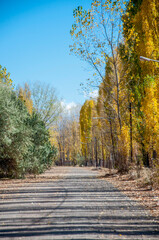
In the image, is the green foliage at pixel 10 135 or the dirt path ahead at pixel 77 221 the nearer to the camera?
the dirt path ahead at pixel 77 221

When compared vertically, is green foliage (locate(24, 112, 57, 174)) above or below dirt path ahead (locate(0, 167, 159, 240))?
above

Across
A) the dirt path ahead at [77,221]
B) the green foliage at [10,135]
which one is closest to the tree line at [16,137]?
the green foliage at [10,135]

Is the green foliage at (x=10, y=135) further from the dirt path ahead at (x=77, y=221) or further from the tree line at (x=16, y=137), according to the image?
the dirt path ahead at (x=77, y=221)

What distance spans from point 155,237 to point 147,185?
387 inches

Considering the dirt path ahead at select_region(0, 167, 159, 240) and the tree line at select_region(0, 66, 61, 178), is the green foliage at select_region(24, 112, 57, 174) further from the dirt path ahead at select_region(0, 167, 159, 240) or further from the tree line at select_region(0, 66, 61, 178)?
the dirt path ahead at select_region(0, 167, 159, 240)

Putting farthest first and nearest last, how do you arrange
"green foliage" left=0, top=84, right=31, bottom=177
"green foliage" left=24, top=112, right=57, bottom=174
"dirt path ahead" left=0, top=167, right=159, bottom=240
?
"green foliage" left=24, top=112, right=57, bottom=174 → "green foliage" left=0, top=84, right=31, bottom=177 → "dirt path ahead" left=0, top=167, right=159, bottom=240

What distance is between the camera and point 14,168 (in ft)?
76.2

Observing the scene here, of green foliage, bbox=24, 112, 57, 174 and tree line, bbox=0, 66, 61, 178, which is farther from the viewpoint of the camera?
green foliage, bbox=24, 112, 57, 174

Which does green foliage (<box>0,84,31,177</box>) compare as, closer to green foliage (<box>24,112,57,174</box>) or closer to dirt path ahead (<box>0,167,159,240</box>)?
green foliage (<box>24,112,57,174</box>)

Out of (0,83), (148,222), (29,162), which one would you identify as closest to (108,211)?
(148,222)

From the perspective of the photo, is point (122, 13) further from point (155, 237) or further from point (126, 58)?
point (155, 237)

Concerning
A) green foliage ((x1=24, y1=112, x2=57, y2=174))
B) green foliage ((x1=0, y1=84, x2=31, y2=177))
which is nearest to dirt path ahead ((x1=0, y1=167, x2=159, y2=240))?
green foliage ((x1=0, y1=84, x2=31, y2=177))

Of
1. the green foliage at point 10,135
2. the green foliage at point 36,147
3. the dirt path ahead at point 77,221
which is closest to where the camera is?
the dirt path ahead at point 77,221

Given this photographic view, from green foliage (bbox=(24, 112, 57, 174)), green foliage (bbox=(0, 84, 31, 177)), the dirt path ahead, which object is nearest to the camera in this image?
the dirt path ahead
